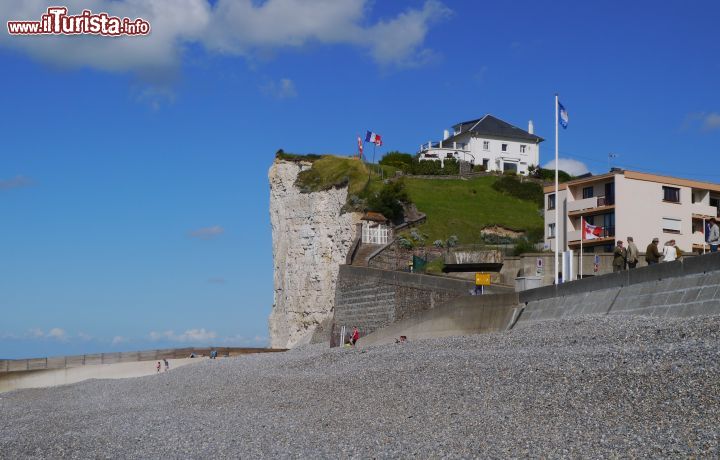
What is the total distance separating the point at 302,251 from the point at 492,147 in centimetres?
3501

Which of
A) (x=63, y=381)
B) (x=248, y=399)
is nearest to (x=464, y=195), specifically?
A: (x=63, y=381)

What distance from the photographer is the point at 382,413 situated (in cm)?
1580

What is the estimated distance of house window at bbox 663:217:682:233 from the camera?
1775 inches

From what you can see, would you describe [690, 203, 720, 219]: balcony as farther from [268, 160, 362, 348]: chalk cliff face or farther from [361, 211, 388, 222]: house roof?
[268, 160, 362, 348]: chalk cliff face

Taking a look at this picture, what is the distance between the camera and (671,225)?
45.2 m

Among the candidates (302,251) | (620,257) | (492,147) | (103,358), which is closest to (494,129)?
(492,147)

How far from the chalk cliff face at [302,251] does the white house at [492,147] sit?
1009 inches

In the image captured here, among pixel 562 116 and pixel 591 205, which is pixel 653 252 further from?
pixel 591 205

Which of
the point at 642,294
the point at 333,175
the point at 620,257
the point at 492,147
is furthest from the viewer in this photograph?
the point at 492,147

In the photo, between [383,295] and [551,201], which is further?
[551,201]

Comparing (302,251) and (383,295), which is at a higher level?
(302,251)

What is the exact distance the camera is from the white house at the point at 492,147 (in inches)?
3423

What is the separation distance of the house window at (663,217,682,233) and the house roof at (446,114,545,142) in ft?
140

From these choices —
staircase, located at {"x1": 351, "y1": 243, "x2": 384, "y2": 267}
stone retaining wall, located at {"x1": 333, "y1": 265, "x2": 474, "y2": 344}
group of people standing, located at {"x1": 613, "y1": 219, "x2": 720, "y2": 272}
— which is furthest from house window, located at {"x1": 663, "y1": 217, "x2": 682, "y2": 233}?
group of people standing, located at {"x1": 613, "y1": 219, "x2": 720, "y2": 272}
